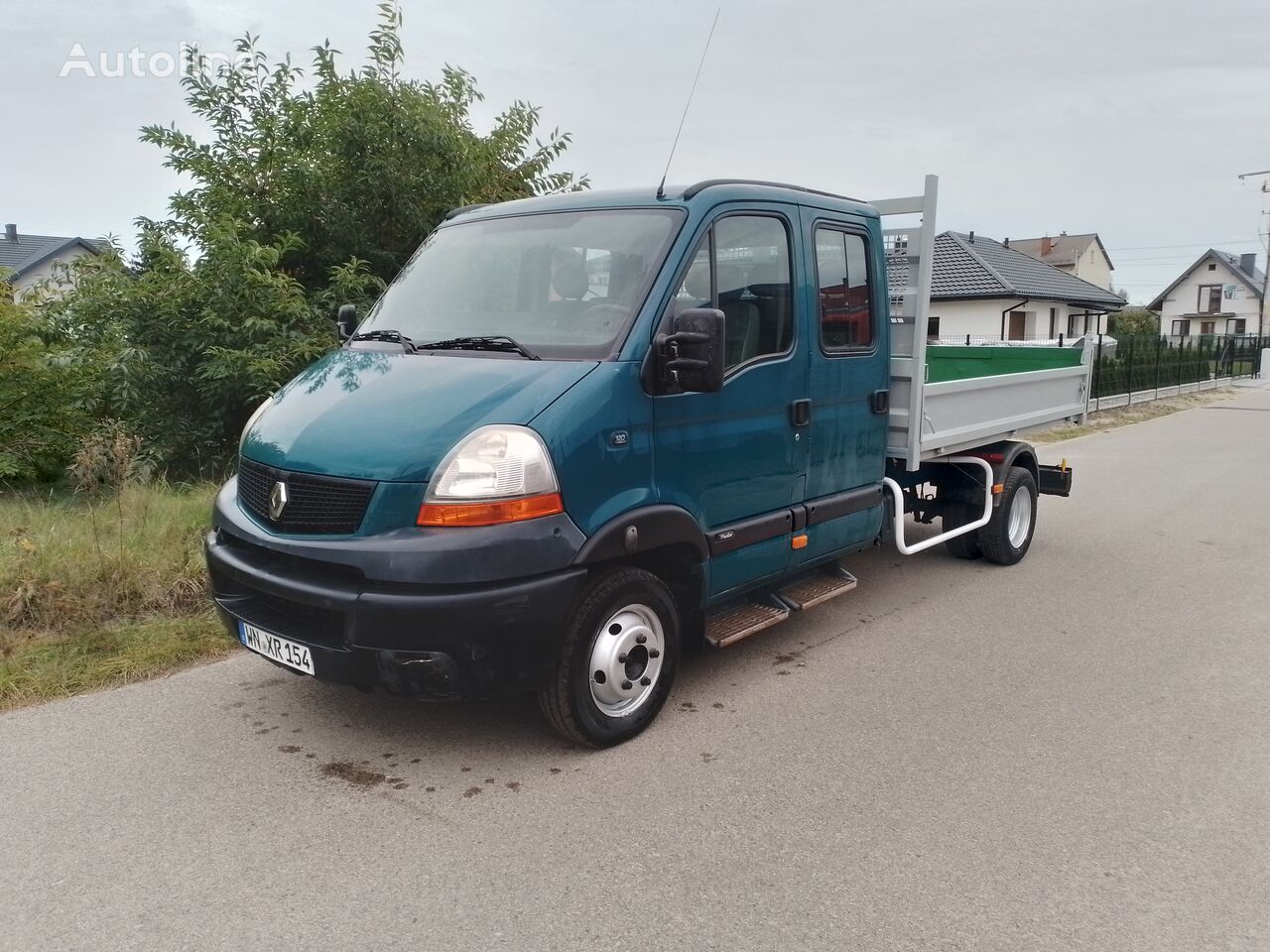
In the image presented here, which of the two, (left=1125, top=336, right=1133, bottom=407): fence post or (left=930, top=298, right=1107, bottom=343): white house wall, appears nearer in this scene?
(left=1125, top=336, right=1133, bottom=407): fence post

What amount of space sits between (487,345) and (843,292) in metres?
2.05

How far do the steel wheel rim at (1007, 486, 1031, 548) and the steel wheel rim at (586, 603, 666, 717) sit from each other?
3.99 m

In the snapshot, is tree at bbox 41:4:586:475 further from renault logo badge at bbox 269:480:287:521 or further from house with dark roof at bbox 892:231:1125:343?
house with dark roof at bbox 892:231:1125:343

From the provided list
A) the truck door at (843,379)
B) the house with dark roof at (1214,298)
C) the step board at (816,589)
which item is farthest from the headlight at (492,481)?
the house with dark roof at (1214,298)

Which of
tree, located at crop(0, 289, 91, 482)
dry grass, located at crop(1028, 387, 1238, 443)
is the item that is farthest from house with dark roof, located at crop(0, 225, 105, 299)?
dry grass, located at crop(1028, 387, 1238, 443)

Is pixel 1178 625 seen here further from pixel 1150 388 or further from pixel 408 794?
pixel 1150 388

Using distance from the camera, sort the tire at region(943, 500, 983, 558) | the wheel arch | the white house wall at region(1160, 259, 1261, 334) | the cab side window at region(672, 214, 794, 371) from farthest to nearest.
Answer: the white house wall at region(1160, 259, 1261, 334)
the tire at region(943, 500, 983, 558)
the cab side window at region(672, 214, 794, 371)
the wheel arch

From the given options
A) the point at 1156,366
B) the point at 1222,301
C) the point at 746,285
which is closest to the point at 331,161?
the point at 746,285

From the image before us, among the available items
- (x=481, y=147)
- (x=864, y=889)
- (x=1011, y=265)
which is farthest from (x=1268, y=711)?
(x=1011, y=265)

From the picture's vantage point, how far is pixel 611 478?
147 inches

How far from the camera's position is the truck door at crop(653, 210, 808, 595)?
408 centimetres

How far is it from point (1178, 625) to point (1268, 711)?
1.33 metres

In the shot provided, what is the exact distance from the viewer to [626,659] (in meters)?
3.99

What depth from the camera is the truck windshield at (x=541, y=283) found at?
4000 millimetres
